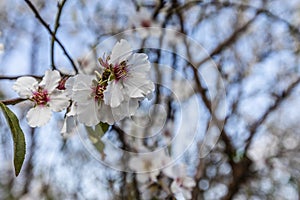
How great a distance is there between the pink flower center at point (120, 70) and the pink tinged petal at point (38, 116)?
0.36ft

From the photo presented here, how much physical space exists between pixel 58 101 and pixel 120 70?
0.10m

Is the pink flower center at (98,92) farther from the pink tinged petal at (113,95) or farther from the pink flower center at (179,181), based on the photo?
the pink flower center at (179,181)

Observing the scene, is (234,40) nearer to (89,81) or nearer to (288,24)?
(288,24)

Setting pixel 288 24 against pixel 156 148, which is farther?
pixel 288 24

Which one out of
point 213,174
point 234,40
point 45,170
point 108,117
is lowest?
point 213,174

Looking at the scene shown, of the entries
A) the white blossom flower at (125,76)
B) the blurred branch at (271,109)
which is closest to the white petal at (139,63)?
the white blossom flower at (125,76)

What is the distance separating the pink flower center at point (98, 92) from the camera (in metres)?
0.41

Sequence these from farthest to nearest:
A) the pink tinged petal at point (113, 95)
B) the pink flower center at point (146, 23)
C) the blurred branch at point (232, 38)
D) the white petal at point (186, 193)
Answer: the blurred branch at point (232, 38)
the pink flower center at point (146, 23)
the white petal at point (186, 193)
the pink tinged petal at point (113, 95)

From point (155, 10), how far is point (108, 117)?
70cm

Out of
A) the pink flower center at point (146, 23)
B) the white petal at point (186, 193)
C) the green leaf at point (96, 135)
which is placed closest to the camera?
the green leaf at point (96, 135)

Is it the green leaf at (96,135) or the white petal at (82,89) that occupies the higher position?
the white petal at (82,89)

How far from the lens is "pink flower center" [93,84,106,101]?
41 cm

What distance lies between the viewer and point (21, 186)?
4.46 feet

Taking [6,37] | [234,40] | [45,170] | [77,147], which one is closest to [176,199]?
[77,147]
